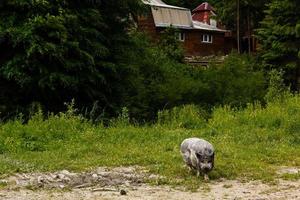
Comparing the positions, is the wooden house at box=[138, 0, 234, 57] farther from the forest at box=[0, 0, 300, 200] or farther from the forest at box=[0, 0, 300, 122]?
the forest at box=[0, 0, 300, 122]

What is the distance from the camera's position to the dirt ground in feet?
24.4

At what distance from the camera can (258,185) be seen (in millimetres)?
8219

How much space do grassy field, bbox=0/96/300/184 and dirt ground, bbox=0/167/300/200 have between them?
1.21 ft

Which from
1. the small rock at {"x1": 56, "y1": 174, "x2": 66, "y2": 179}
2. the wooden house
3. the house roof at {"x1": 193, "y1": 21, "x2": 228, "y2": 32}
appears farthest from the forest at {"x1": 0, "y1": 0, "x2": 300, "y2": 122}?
the house roof at {"x1": 193, "y1": 21, "x2": 228, "y2": 32}

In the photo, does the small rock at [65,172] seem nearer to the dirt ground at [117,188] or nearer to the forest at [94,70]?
the dirt ground at [117,188]

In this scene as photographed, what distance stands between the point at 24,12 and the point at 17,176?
8.31m

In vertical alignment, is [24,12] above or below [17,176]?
above

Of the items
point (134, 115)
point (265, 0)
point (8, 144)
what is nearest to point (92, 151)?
point (8, 144)

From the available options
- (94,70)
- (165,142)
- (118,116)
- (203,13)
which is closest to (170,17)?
(203,13)

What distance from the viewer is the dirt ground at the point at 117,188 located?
7449 mm

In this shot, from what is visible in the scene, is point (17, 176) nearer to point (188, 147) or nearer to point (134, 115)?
point (188, 147)

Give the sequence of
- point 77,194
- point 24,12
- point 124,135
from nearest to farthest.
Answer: point 77,194 → point 124,135 → point 24,12

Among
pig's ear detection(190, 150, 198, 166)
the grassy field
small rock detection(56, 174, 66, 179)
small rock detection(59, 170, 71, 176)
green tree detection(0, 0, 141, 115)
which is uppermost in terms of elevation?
green tree detection(0, 0, 141, 115)

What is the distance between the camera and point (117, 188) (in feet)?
26.0
